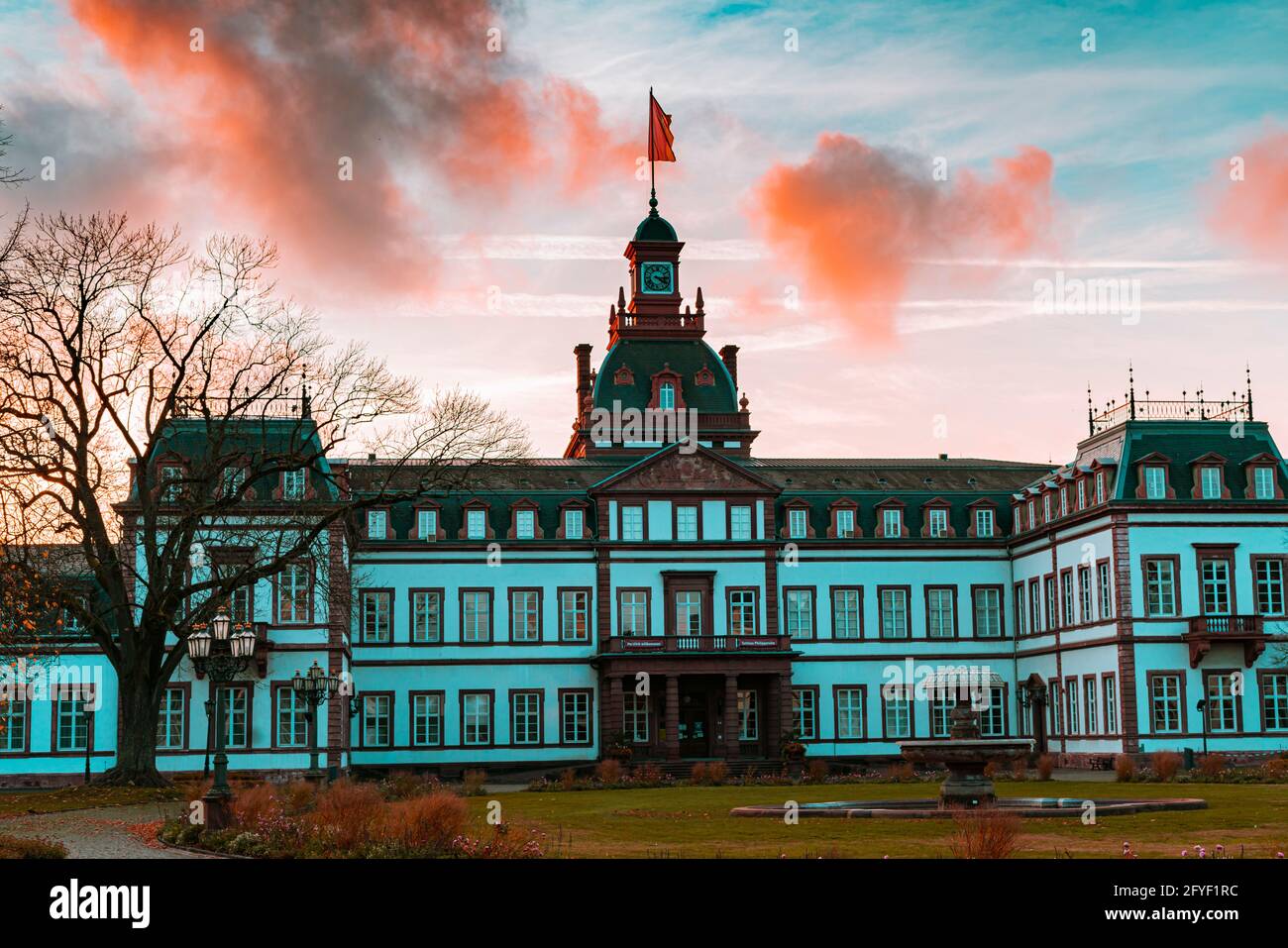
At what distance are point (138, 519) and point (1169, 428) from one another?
37.4m

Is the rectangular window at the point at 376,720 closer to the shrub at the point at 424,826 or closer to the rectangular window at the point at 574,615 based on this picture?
Result: the rectangular window at the point at 574,615

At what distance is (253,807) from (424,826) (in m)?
7.53

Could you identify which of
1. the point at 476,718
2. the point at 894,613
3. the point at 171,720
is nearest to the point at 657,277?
the point at 894,613

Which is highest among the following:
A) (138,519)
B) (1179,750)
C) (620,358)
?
(620,358)

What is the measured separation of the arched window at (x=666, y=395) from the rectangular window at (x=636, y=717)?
55.8 ft

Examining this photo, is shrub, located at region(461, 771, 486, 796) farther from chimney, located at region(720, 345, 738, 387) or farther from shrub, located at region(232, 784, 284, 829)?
chimney, located at region(720, 345, 738, 387)

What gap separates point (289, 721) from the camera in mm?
59188

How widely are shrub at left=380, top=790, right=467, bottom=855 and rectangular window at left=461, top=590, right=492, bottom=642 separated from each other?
43045mm

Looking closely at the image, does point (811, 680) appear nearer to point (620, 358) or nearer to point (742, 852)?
point (620, 358)

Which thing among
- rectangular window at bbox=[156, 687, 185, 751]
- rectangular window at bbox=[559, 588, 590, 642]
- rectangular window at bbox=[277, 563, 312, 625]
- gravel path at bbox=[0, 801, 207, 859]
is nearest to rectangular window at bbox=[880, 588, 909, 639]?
rectangular window at bbox=[559, 588, 590, 642]

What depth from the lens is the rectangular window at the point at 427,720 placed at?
6488cm
